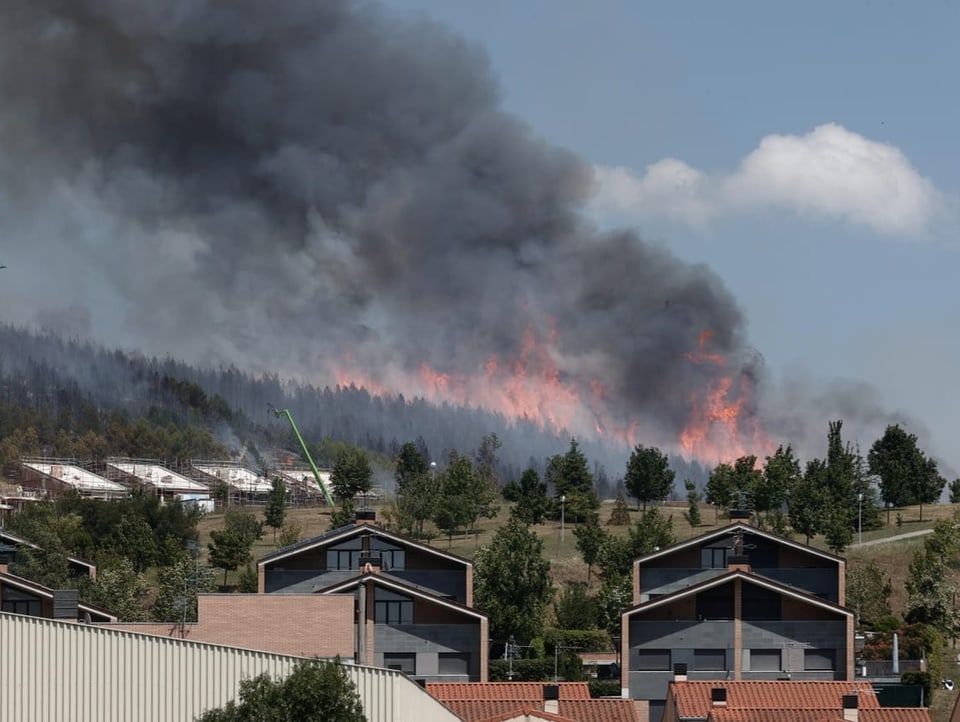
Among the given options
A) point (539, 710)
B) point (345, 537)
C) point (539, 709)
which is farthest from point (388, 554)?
point (539, 710)

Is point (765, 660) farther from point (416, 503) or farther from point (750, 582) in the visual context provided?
point (416, 503)

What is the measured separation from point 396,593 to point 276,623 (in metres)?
8.80

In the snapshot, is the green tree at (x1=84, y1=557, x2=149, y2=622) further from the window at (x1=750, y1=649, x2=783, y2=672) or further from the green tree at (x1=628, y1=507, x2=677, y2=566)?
the window at (x1=750, y1=649, x2=783, y2=672)

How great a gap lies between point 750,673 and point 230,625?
61.0ft

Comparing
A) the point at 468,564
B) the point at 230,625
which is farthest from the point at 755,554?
the point at 230,625

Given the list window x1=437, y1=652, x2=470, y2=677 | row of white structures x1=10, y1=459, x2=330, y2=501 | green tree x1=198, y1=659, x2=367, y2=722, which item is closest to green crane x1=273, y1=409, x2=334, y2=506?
row of white structures x1=10, y1=459, x2=330, y2=501

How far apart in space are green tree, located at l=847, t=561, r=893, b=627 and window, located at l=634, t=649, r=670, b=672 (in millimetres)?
17738

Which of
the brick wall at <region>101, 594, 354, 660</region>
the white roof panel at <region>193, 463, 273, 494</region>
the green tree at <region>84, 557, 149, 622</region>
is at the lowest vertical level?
the brick wall at <region>101, 594, 354, 660</region>

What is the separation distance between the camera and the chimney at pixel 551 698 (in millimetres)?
50094

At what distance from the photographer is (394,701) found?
38906 mm

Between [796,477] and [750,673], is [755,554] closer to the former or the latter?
[750,673]

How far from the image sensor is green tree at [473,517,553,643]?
8012 centimetres

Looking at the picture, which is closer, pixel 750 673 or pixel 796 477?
pixel 750 673

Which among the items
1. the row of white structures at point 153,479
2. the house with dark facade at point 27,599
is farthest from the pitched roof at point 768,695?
the row of white structures at point 153,479
